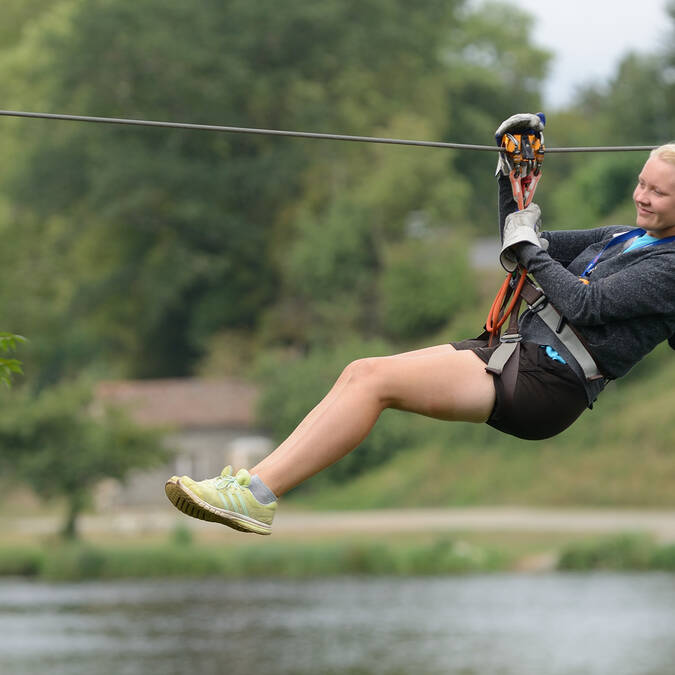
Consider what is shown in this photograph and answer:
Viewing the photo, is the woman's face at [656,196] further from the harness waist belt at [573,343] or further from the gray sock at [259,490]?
the gray sock at [259,490]

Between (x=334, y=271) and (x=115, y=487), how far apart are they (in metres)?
10.0

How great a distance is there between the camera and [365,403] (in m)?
5.44

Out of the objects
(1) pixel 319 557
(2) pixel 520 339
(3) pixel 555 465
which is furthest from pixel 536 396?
(3) pixel 555 465

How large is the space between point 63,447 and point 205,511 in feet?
107

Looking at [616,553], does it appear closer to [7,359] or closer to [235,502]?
[7,359]

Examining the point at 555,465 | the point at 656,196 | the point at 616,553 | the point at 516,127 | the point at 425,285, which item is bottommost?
the point at 616,553

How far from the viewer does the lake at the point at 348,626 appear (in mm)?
27594

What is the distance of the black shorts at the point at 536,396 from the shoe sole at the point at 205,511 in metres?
0.98

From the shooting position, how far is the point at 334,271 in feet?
164

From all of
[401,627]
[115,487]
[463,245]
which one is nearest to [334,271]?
[463,245]

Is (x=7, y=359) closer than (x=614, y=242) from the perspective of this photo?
No

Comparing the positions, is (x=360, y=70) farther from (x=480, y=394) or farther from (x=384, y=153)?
(x=480, y=394)

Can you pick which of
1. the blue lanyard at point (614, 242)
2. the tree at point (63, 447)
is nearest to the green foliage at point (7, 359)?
the blue lanyard at point (614, 242)

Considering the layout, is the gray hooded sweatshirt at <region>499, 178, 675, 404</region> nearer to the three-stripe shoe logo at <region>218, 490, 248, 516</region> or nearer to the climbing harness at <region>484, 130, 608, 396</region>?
the climbing harness at <region>484, 130, 608, 396</region>
